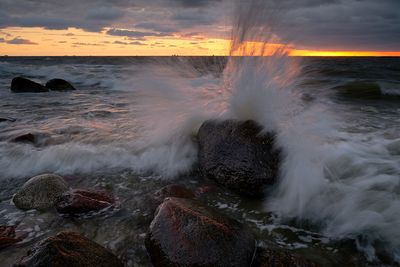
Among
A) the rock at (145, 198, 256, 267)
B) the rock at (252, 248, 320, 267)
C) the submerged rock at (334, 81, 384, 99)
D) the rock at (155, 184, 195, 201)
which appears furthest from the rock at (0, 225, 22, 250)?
the submerged rock at (334, 81, 384, 99)

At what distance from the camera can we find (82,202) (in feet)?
12.0

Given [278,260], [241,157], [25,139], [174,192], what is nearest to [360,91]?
[241,157]

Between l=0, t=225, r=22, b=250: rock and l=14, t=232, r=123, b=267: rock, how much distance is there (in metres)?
0.81

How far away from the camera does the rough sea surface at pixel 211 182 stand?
3215 millimetres

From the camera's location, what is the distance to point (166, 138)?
5.63 meters

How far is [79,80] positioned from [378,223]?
21634 millimetres

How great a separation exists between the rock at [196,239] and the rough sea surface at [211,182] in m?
0.28

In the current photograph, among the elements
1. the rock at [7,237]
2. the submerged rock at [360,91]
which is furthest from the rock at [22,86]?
the submerged rock at [360,91]

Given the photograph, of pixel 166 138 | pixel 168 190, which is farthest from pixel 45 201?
pixel 166 138

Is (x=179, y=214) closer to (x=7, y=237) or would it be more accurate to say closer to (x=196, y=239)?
(x=196, y=239)

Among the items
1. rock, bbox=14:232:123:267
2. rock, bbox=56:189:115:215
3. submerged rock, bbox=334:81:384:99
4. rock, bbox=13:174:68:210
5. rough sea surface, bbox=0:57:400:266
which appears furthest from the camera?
submerged rock, bbox=334:81:384:99

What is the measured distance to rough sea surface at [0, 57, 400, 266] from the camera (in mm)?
3215

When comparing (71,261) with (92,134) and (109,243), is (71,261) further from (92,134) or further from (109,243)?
(92,134)

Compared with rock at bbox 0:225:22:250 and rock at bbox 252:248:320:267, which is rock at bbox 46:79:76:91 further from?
rock at bbox 252:248:320:267
